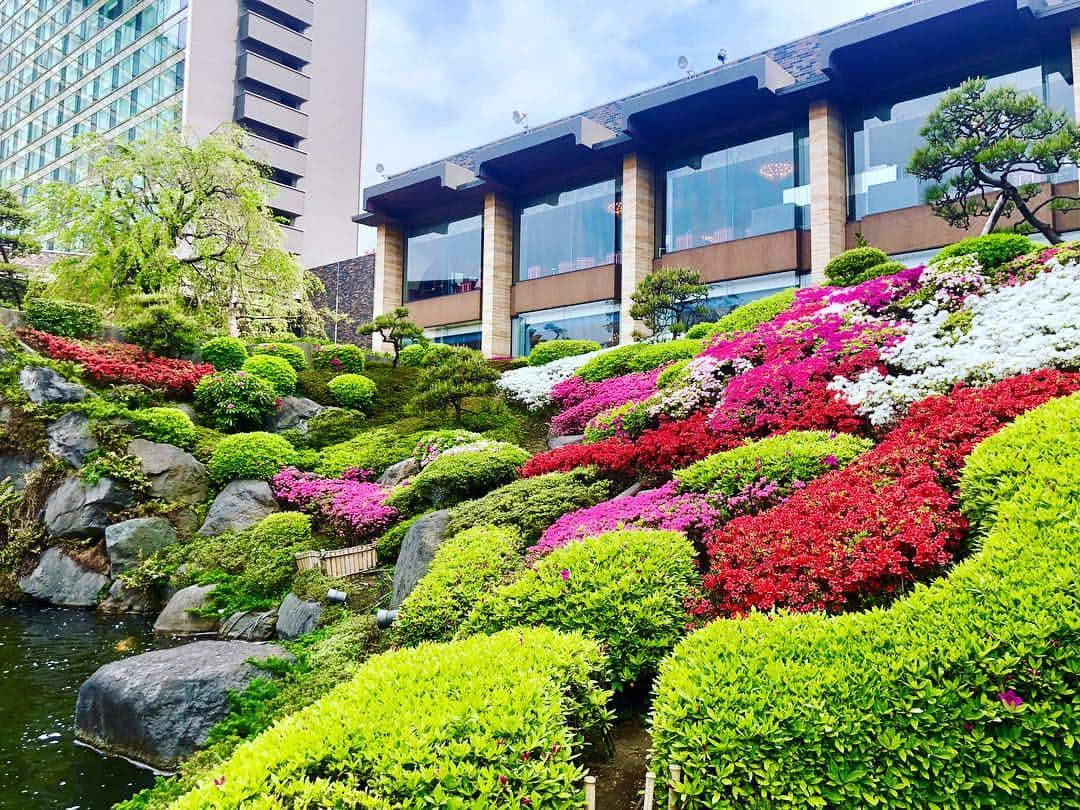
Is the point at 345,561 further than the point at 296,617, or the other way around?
the point at 345,561

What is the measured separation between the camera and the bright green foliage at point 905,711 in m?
2.69

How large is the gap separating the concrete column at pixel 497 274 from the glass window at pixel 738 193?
6292 mm

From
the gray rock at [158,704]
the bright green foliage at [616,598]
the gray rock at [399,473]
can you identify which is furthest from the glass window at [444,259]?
the bright green foliage at [616,598]

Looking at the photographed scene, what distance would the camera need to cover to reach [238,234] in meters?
19.6

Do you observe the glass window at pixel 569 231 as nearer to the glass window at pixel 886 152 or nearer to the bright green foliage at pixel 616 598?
the glass window at pixel 886 152

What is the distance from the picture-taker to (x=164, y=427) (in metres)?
12.8

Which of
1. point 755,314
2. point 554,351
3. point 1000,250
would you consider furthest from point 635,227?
point 1000,250

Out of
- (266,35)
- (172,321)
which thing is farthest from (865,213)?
(266,35)

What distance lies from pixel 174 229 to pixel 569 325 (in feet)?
39.8

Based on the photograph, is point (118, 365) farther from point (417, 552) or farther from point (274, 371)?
point (417, 552)

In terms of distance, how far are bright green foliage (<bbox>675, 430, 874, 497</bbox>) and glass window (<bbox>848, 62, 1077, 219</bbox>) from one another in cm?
1515

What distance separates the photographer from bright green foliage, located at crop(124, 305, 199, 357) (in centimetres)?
1575

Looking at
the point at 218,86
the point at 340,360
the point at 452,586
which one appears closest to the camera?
the point at 452,586

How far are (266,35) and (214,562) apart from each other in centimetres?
4051
